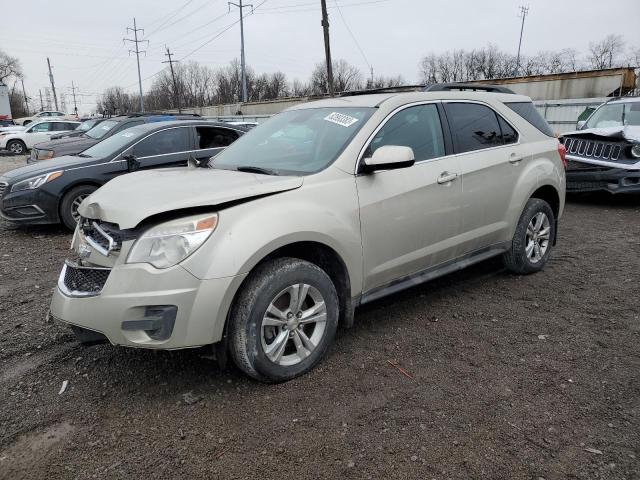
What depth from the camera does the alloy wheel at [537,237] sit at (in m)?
4.76

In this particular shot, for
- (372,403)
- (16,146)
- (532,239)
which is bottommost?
(372,403)

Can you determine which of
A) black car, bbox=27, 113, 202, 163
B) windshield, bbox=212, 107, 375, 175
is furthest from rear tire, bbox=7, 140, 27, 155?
windshield, bbox=212, 107, 375, 175

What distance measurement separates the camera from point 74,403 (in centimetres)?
285

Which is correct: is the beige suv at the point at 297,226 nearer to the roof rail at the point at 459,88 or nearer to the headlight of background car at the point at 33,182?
the roof rail at the point at 459,88

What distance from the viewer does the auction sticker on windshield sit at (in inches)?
140

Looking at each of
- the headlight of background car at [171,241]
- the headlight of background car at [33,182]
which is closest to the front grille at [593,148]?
the headlight of background car at [171,241]

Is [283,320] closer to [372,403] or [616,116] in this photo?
[372,403]

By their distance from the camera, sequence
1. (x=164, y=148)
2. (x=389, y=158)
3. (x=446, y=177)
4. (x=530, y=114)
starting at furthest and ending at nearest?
(x=164, y=148) → (x=530, y=114) → (x=446, y=177) → (x=389, y=158)

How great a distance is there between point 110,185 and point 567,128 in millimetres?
17126

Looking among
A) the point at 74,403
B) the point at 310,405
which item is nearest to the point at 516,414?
the point at 310,405

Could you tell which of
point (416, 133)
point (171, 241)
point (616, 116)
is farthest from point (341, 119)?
point (616, 116)

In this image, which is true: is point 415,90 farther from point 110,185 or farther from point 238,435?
point 238,435

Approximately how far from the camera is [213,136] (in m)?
8.12

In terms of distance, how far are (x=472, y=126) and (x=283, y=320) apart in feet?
7.88
